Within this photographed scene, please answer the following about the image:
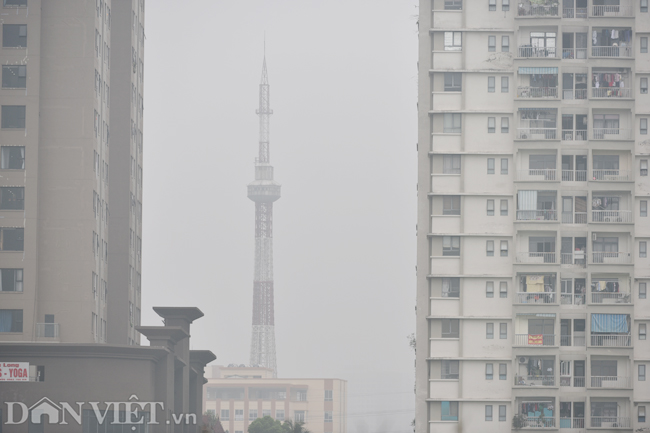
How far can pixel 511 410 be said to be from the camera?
86.9 meters

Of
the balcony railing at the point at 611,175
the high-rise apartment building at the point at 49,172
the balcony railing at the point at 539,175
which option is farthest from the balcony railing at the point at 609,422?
the high-rise apartment building at the point at 49,172

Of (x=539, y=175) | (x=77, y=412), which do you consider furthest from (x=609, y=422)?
(x=77, y=412)

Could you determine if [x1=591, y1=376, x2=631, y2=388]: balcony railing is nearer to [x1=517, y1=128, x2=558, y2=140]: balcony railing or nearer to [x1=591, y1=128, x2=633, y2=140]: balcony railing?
[x1=591, y1=128, x2=633, y2=140]: balcony railing

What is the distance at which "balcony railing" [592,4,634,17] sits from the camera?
90188 millimetres

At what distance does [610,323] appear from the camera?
287ft

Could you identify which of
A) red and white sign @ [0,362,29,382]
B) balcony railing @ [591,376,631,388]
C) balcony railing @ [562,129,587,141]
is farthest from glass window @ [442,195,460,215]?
red and white sign @ [0,362,29,382]

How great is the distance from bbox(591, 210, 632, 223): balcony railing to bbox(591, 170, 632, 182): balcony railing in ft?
7.49

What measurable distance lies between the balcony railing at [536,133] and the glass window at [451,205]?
6.20 metres

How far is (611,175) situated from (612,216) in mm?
2862

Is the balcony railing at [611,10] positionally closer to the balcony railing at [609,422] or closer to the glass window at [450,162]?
the glass window at [450,162]

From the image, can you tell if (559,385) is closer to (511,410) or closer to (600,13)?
(511,410)

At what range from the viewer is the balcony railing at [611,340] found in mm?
87312

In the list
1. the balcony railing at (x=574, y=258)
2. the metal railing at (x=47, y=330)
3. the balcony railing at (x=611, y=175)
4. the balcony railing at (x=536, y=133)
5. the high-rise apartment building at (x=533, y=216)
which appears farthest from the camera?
the balcony railing at (x=536, y=133)

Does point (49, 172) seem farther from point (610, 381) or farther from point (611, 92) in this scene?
point (610, 381)
